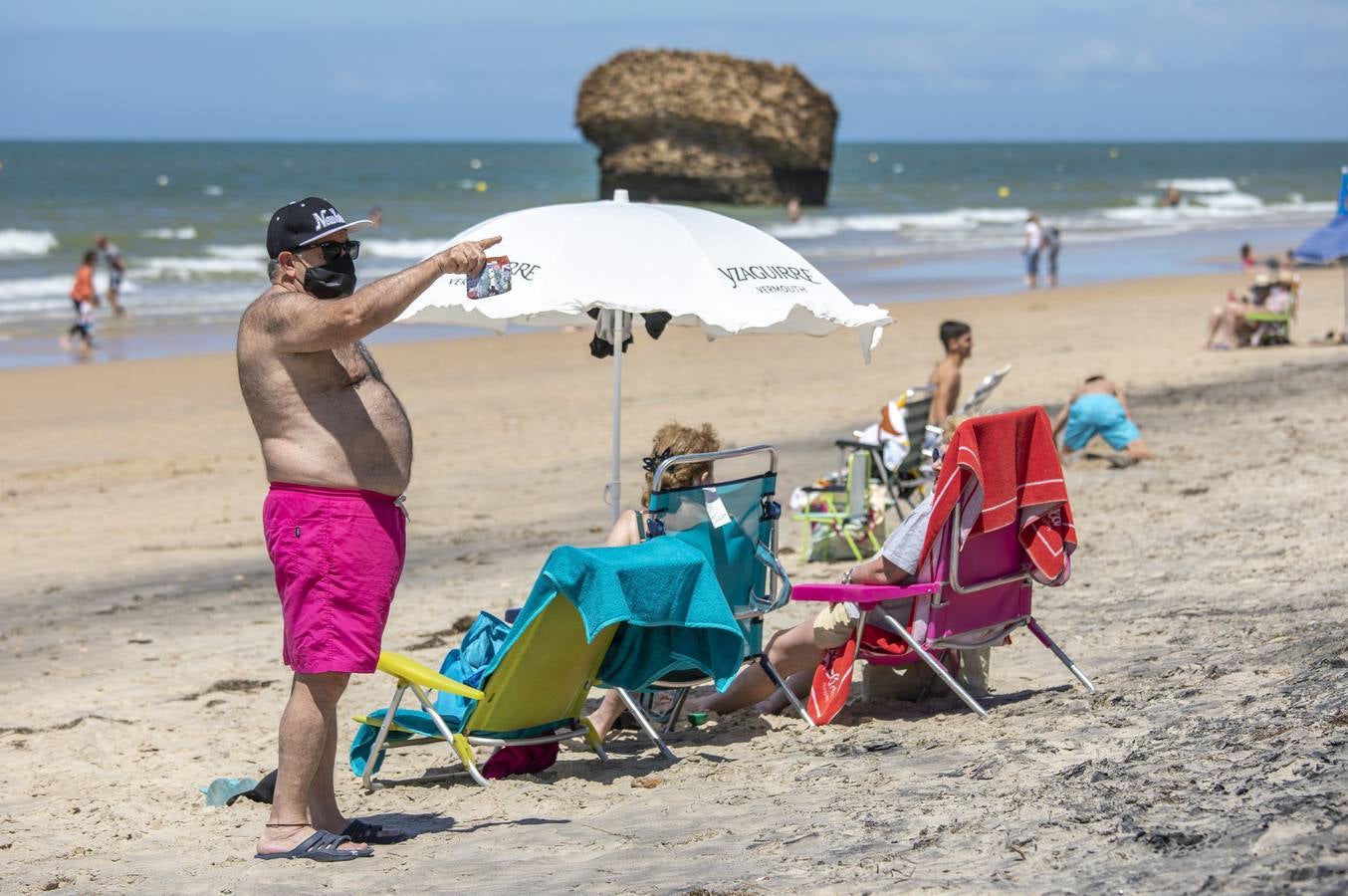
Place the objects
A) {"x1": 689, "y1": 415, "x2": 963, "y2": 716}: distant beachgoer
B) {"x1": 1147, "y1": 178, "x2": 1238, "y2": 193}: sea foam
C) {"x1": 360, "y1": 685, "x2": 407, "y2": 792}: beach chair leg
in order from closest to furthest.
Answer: {"x1": 360, "y1": 685, "x2": 407, "y2": 792}: beach chair leg < {"x1": 689, "y1": 415, "x2": 963, "y2": 716}: distant beachgoer < {"x1": 1147, "y1": 178, "x2": 1238, "y2": 193}: sea foam

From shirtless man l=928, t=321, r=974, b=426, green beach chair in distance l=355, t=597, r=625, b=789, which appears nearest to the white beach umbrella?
green beach chair in distance l=355, t=597, r=625, b=789

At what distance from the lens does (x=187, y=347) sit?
20703 millimetres

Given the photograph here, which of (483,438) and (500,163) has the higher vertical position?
(500,163)

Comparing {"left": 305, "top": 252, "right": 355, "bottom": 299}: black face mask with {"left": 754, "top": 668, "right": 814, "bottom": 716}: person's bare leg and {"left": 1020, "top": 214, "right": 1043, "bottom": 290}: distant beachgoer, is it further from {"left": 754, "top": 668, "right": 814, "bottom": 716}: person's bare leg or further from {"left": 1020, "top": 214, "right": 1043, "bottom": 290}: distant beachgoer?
{"left": 1020, "top": 214, "right": 1043, "bottom": 290}: distant beachgoer

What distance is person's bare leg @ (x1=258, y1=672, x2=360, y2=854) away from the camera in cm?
426

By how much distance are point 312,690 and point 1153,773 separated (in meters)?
2.21

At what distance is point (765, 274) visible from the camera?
577 cm

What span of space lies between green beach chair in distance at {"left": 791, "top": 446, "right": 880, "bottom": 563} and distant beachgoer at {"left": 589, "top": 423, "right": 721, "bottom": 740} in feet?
8.47

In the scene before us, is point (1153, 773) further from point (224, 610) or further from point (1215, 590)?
point (224, 610)

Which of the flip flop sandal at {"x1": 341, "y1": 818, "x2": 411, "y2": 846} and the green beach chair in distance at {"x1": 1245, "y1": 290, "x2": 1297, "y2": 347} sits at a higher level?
the green beach chair in distance at {"x1": 1245, "y1": 290, "x2": 1297, "y2": 347}

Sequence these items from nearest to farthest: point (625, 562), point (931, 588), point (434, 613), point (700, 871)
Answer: point (700, 871)
point (625, 562)
point (931, 588)
point (434, 613)

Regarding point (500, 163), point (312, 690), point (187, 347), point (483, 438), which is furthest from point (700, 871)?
point (500, 163)

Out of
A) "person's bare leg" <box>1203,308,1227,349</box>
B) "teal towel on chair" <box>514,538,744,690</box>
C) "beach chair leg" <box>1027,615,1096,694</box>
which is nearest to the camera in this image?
"teal towel on chair" <box>514,538,744,690</box>

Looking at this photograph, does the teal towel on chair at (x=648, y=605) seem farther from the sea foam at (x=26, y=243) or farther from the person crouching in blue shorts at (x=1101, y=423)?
the sea foam at (x=26, y=243)
